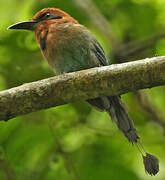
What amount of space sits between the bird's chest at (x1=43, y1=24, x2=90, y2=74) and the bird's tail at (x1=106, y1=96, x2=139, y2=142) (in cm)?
45

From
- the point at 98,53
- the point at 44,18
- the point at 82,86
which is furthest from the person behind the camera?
the point at 44,18

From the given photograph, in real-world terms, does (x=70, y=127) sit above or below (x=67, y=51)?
below

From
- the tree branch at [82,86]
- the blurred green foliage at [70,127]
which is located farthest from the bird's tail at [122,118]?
the tree branch at [82,86]

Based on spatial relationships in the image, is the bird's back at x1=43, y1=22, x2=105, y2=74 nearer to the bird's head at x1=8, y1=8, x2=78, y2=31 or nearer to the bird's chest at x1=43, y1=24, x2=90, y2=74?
the bird's chest at x1=43, y1=24, x2=90, y2=74

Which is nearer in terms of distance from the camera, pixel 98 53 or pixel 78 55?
pixel 78 55

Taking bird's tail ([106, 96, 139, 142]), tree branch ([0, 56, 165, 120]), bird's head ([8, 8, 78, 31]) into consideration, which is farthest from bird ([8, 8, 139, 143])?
tree branch ([0, 56, 165, 120])

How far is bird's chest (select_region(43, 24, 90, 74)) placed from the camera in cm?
373

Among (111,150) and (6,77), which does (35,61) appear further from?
(111,150)

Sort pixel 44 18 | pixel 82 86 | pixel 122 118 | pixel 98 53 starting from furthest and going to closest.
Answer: pixel 44 18 < pixel 98 53 < pixel 122 118 < pixel 82 86

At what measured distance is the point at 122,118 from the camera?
12.1 feet

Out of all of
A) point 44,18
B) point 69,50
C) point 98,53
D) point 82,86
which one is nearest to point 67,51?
point 69,50

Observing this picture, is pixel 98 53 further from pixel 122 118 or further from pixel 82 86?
pixel 82 86

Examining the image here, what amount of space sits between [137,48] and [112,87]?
166cm

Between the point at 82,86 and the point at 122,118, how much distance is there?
2.72 ft
